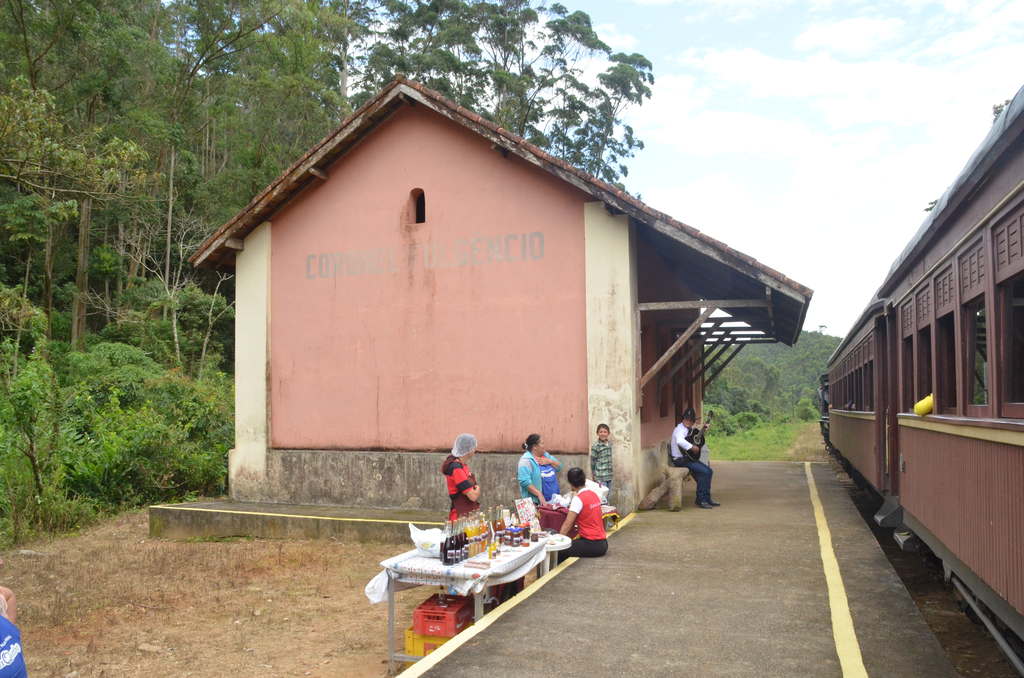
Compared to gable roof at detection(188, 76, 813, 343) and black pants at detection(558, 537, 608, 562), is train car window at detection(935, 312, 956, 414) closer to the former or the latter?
black pants at detection(558, 537, 608, 562)

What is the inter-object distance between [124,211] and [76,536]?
21446mm

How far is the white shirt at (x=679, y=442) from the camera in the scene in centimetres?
1190

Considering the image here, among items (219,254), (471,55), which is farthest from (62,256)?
(219,254)

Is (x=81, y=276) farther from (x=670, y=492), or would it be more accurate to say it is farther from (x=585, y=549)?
(x=585, y=549)

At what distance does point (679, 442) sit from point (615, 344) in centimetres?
174

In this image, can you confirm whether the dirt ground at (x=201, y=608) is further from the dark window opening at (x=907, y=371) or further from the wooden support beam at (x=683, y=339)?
the dark window opening at (x=907, y=371)

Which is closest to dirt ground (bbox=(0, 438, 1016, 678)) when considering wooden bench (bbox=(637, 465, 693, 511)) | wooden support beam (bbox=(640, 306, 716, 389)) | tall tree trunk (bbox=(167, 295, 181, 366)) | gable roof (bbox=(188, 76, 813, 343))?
wooden bench (bbox=(637, 465, 693, 511))

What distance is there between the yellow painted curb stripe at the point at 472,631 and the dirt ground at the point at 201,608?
3.84 feet

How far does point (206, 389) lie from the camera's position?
64.9ft

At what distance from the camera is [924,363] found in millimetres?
7969

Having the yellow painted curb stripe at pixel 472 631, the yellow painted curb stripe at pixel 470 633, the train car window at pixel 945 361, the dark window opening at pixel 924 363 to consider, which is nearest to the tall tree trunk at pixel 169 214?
the yellow painted curb stripe at pixel 472 631

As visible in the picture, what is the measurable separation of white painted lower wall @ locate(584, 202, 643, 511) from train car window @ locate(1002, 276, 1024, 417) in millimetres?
6740

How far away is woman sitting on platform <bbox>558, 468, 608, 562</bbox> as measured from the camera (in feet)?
26.0

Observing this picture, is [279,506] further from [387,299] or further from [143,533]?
[387,299]
